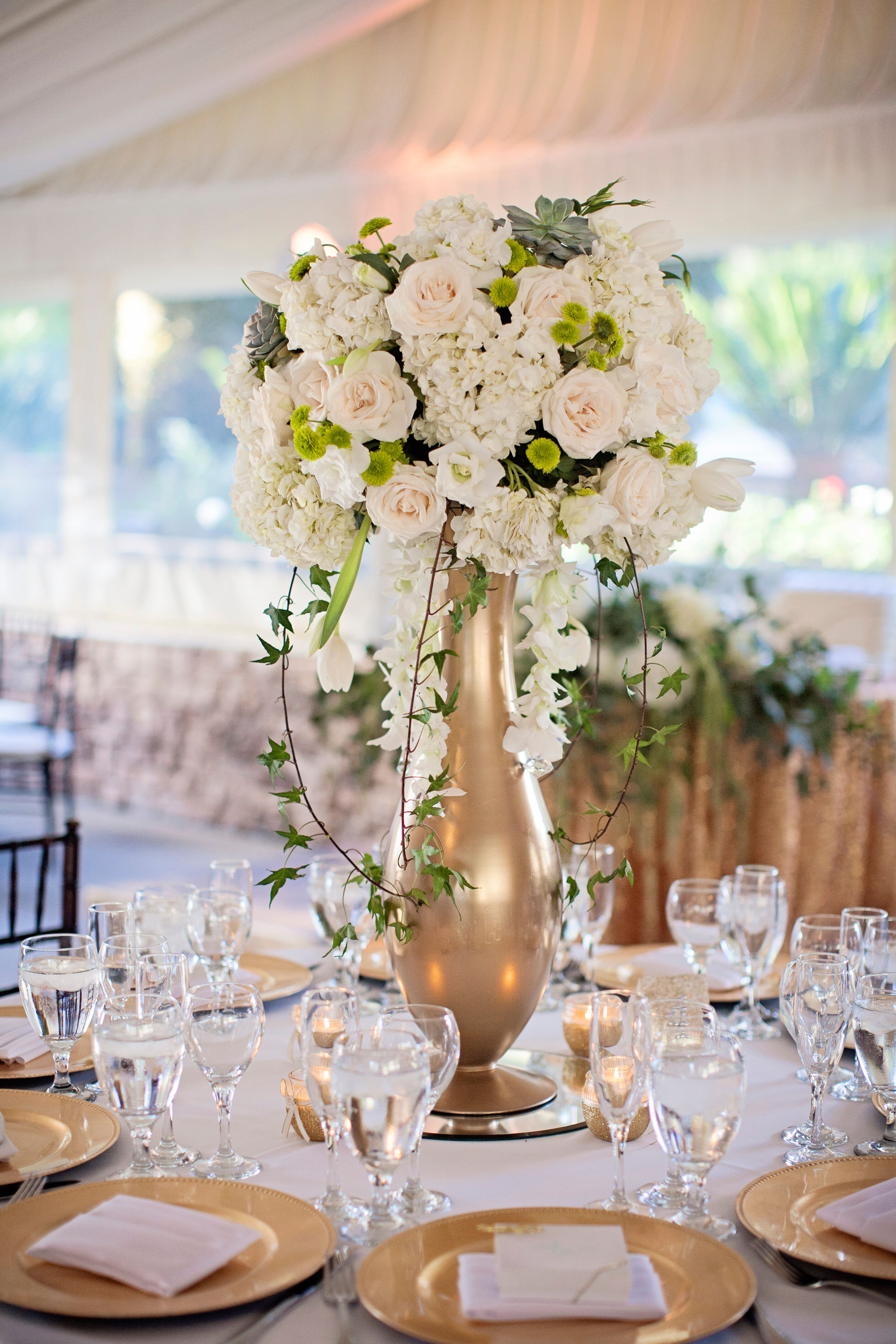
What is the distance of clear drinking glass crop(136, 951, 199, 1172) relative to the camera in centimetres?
110

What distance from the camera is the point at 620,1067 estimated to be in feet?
3.29

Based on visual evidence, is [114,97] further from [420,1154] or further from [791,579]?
[420,1154]

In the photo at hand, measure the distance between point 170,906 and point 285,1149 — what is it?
456 mm

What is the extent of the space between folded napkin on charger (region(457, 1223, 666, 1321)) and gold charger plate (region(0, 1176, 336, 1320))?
118 millimetres

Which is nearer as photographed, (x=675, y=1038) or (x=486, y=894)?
(x=675, y=1038)

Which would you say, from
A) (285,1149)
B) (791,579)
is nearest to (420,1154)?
(285,1149)

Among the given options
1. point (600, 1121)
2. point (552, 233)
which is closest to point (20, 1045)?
point (600, 1121)

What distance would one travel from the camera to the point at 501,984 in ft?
4.02

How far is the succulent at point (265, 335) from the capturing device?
126cm

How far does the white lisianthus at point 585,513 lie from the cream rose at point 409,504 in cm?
11

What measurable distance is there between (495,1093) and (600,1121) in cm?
13

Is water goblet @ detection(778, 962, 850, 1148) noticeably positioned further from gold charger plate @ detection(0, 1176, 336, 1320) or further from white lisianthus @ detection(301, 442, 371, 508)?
white lisianthus @ detection(301, 442, 371, 508)

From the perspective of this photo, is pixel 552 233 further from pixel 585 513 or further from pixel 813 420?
pixel 813 420

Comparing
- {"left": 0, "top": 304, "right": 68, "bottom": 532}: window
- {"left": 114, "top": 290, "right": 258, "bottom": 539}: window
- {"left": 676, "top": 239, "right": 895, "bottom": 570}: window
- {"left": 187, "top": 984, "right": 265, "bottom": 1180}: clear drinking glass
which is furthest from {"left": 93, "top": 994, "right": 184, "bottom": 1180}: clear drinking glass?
{"left": 0, "top": 304, "right": 68, "bottom": 532}: window
